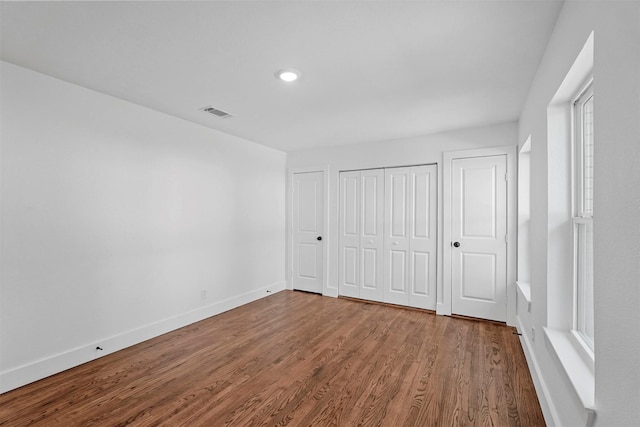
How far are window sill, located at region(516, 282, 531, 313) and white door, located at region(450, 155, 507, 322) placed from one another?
0.92 feet

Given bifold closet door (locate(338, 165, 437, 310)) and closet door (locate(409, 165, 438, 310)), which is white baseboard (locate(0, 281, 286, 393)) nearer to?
bifold closet door (locate(338, 165, 437, 310))

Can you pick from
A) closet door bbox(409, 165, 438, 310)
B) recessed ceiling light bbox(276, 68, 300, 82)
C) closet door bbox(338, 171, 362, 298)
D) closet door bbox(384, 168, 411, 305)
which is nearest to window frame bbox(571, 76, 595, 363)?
recessed ceiling light bbox(276, 68, 300, 82)

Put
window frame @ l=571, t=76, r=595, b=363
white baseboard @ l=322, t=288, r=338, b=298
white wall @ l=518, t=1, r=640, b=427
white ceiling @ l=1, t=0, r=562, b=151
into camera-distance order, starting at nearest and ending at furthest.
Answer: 1. white wall @ l=518, t=1, r=640, b=427
2. white ceiling @ l=1, t=0, r=562, b=151
3. window frame @ l=571, t=76, r=595, b=363
4. white baseboard @ l=322, t=288, r=338, b=298

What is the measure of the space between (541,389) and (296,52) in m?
2.83

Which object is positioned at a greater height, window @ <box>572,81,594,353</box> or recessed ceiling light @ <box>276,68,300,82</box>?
recessed ceiling light @ <box>276,68,300,82</box>

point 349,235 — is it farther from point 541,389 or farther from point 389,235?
point 541,389

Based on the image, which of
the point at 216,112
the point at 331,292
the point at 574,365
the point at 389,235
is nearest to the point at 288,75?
the point at 216,112

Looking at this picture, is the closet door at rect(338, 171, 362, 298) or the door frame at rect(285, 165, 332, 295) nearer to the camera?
the closet door at rect(338, 171, 362, 298)

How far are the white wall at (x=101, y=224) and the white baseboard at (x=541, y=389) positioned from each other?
3410 millimetres

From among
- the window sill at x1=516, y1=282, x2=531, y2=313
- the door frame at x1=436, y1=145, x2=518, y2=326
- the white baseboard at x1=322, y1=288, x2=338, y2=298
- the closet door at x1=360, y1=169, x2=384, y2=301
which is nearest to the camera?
the window sill at x1=516, y1=282, x2=531, y2=313

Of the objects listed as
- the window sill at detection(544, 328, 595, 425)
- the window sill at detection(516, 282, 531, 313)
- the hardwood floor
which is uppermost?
the window sill at detection(544, 328, 595, 425)

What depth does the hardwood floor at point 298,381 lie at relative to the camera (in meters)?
1.98

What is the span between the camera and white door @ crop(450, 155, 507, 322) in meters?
3.70

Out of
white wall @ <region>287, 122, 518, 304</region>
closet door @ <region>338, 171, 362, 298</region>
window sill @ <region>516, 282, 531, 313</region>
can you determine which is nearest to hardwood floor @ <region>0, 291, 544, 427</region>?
window sill @ <region>516, 282, 531, 313</region>
